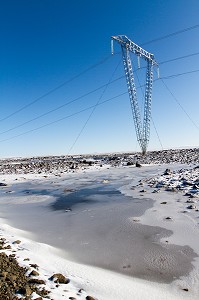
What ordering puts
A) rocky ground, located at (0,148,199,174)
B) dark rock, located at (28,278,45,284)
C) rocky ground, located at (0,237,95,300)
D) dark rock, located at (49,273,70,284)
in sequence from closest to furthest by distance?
rocky ground, located at (0,237,95,300) → dark rock, located at (28,278,45,284) → dark rock, located at (49,273,70,284) → rocky ground, located at (0,148,199,174)

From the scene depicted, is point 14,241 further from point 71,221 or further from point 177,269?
point 177,269

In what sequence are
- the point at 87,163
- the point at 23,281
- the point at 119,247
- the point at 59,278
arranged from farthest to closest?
the point at 87,163, the point at 119,247, the point at 59,278, the point at 23,281

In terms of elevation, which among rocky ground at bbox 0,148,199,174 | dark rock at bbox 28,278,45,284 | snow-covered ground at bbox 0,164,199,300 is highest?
rocky ground at bbox 0,148,199,174

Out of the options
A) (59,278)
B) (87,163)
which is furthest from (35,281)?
(87,163)

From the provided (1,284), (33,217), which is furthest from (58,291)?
(33,217)

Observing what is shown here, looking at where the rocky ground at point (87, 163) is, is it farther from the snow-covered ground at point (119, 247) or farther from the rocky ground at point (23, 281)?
the rocky ground at point (23, 281)

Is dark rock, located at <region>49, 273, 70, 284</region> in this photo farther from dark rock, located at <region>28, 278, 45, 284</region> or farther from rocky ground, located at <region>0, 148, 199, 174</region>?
rocky ground, located at <region>0, 148, 199, 174</region>

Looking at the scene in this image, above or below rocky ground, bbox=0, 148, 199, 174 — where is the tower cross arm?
above

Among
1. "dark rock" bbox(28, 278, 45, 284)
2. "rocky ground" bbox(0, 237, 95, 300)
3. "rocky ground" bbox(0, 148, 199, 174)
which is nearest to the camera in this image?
"rocky ground" bbox(0, 237, 95, 300)

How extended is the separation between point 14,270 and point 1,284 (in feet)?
2.29

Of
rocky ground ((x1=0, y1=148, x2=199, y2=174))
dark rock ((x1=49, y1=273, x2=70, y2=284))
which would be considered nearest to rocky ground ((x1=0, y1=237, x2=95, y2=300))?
dark rock ((x1=49, y1=273, x2=70, y2=284))

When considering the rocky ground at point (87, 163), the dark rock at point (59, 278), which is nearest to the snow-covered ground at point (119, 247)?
the dark rock at point (59, 278)

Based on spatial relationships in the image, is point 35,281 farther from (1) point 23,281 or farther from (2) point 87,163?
(2) point 87,163

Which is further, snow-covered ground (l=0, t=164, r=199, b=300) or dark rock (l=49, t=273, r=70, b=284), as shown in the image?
dark rock (l=49, t=273, r=70, b=284)
